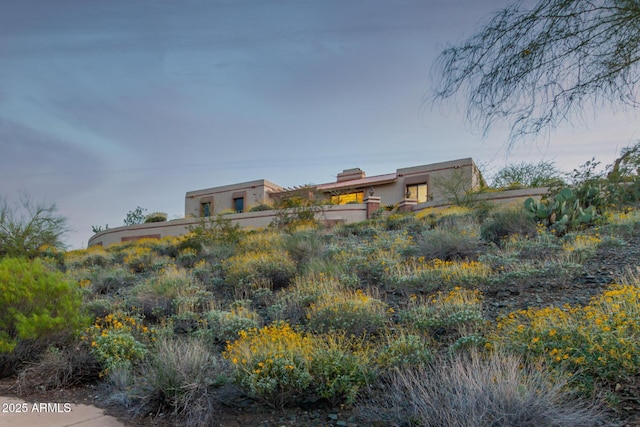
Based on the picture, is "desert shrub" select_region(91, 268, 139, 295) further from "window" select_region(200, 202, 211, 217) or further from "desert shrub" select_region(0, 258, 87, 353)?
"window" select_region(200, 202, 211, 217)

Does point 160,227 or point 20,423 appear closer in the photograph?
point 20,423

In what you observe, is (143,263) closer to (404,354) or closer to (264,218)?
(404,354)

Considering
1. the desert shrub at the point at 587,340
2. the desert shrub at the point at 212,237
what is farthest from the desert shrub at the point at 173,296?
the desert shrub at the point at 212,237

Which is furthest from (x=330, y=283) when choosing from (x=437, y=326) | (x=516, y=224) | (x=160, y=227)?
(x=160, y=227)

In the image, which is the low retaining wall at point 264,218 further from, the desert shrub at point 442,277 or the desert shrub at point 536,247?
the desert shrub at point 442,277

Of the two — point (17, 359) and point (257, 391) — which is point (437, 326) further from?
point (17, 359)

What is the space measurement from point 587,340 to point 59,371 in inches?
224

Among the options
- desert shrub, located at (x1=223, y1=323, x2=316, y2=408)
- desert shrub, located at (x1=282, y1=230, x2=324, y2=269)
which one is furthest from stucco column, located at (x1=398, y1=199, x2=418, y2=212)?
desert shrub, located at (x1=223, y1=323, x2=316, y2=408)

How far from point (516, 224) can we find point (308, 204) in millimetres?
10792

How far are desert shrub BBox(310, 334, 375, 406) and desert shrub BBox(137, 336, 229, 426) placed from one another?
1.05 metres

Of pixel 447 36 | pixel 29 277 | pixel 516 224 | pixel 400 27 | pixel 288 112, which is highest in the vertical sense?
pixel 288 112

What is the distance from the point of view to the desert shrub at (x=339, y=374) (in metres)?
4.21

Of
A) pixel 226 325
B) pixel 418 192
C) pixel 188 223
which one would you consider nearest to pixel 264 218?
pixel 188 223

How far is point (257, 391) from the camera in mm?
4273
